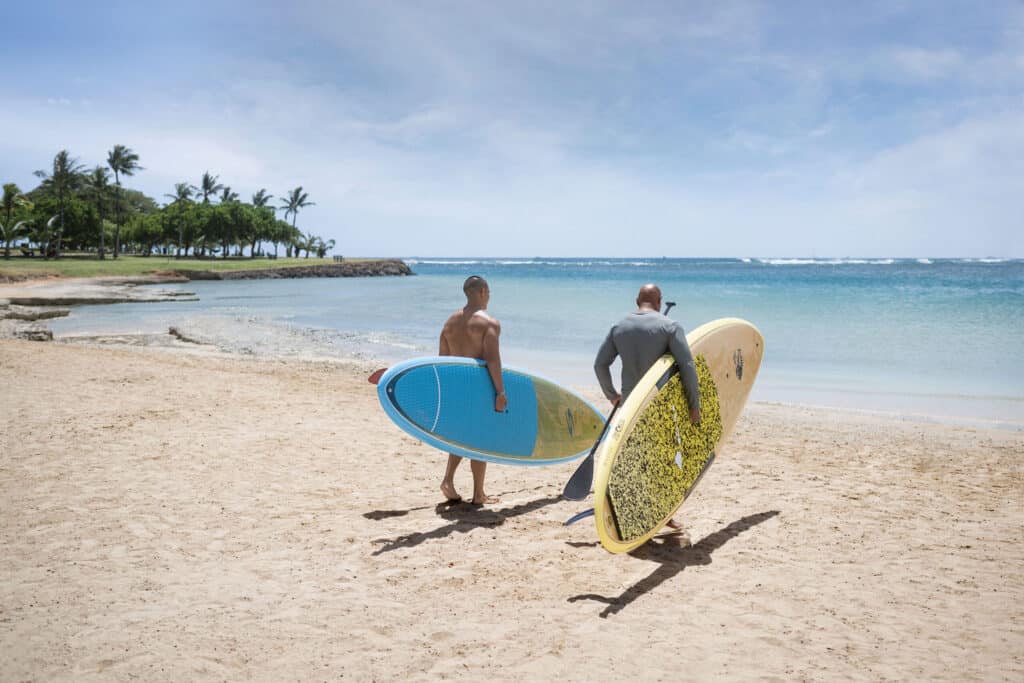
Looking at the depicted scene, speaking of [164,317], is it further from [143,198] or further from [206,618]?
[143,198]

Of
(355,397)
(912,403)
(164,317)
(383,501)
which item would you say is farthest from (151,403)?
(164,317)

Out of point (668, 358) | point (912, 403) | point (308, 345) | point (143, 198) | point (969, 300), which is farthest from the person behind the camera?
point (143, 198)

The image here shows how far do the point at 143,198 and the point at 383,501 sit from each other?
356 feet

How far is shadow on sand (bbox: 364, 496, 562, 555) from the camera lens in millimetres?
3990

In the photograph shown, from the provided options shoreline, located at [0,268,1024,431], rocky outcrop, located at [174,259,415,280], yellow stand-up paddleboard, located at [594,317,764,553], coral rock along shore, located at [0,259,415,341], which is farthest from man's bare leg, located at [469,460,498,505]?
rocky outcrop, located at [174,259,415,280]

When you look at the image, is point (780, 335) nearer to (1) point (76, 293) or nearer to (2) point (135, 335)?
(2) point (135, 335)

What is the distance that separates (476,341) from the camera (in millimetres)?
4473

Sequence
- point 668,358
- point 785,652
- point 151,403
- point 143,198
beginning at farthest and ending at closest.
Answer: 1. point 143,198
2. point 151,403
3. point 668,358
4. point 785,652

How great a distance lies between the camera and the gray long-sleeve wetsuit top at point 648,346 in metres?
3.89

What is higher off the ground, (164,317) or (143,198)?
(143,198)

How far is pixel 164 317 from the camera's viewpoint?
68.3 ft

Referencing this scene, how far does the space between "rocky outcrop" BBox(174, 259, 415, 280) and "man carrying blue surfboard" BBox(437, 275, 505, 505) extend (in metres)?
47.6

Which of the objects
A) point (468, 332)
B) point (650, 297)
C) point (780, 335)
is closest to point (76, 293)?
point (780, 335)

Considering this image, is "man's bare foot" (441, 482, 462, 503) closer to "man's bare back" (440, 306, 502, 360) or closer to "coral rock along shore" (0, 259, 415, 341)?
"man's bare back" (440, 306, 502, 360)
